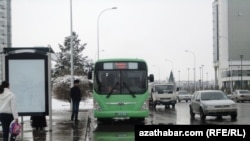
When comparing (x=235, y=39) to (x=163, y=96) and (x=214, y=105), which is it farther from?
(x=214, y=105)

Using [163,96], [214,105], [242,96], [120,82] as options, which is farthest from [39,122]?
[242,96]

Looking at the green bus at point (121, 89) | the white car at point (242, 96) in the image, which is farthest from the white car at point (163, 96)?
the white car at point (242, 96)

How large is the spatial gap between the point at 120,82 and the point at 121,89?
355mm

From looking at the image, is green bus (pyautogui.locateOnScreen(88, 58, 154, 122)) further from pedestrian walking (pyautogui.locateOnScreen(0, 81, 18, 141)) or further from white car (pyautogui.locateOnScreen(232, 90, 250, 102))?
white car (pyautogui.locateOnScreen(232, 90, 250, 102))

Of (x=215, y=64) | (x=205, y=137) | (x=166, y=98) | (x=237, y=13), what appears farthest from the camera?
(x=215, y=64)

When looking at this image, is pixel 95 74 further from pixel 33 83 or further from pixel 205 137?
pixel 205 137

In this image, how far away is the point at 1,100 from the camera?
13109 millimetres

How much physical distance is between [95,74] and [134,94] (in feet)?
6.72

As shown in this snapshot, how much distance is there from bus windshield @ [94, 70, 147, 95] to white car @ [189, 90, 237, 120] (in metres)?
4.86

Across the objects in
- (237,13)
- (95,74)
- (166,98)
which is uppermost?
(237,13)

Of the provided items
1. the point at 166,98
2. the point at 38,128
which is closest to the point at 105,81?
the point at 38,128

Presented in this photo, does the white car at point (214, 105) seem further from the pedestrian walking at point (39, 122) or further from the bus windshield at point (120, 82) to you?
the pedestrian walking at point (39, 122)

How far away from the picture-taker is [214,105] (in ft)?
81.3

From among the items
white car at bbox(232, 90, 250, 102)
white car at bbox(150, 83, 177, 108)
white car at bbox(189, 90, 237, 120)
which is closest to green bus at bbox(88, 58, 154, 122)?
white car at bbox(189, 90, 237, 120)
